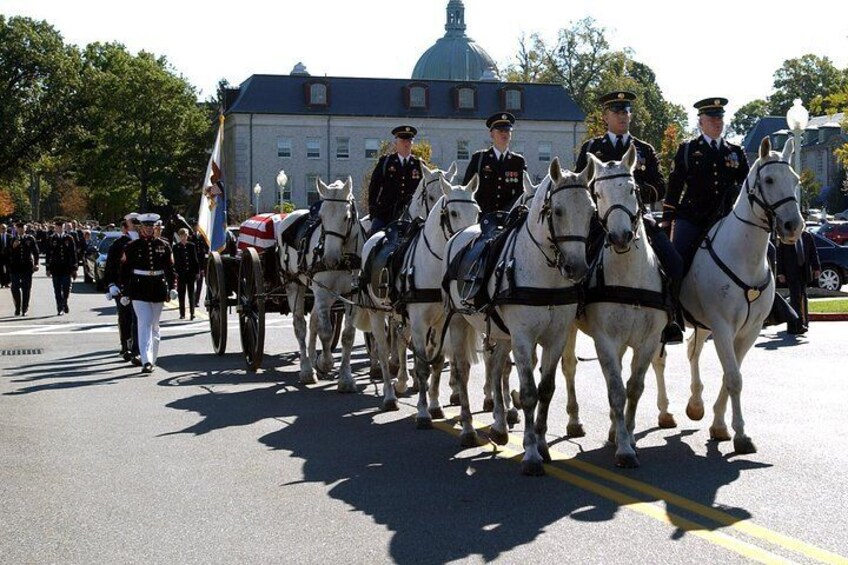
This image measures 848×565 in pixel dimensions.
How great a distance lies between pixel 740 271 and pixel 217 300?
9.94 meters

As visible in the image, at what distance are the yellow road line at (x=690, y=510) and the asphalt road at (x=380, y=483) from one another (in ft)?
0.06

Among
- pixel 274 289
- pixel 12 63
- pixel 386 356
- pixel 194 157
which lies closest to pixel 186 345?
pixel 274 289

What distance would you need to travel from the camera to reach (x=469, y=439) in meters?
10.4

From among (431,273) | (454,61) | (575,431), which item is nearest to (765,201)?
(575,431)

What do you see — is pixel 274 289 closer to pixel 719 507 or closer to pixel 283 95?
pixel 719 507

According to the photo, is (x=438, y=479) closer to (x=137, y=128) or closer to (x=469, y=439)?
(x=469, y=439)

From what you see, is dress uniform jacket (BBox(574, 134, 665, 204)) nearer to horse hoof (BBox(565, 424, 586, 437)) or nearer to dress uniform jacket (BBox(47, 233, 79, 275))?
horse hoof (BBox(565, 424, 586, 437))

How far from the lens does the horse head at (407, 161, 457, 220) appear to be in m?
12.8

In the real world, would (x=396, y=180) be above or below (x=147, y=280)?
above

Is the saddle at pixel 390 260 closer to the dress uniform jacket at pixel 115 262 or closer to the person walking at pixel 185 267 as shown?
the dress uniform jacket at pixel 115 262

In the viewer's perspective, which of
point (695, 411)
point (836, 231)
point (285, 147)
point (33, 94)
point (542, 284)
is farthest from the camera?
point (285, 147)

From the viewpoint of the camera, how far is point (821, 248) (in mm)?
33688

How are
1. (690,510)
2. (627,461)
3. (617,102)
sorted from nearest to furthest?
(690,510) → (627,461) → (617,102)

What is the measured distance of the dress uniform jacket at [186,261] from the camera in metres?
26.6
